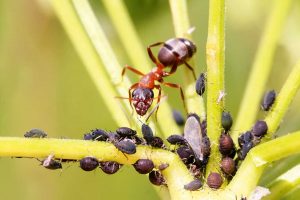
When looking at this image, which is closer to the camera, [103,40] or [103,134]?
[103,134]

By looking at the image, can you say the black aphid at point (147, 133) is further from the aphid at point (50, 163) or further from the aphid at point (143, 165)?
the aphid at point (50, 163)

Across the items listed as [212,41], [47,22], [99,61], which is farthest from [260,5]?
[212,41]

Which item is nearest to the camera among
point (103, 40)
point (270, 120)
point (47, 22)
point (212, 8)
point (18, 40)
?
point (212, 8)

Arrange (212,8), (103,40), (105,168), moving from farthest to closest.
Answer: (103,40), (105,168), (212,8)

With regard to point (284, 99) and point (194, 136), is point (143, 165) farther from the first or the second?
point (284, 99)

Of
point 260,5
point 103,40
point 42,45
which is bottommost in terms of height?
point 260,5

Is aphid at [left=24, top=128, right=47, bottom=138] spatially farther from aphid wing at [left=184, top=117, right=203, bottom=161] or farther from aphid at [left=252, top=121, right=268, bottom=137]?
aphid at [left=252, top=121, right=268, bottom=137]

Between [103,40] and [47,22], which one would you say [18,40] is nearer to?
[47,22]
